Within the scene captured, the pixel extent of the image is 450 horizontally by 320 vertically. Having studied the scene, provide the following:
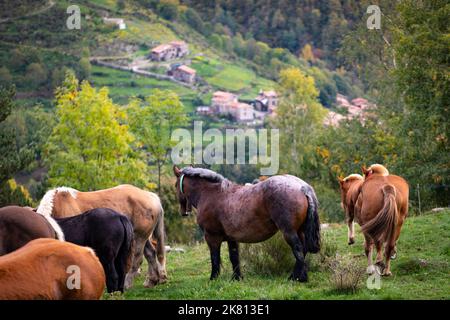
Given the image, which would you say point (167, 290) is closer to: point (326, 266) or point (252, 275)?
point (252, 275)

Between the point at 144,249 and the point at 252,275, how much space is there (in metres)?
2.41

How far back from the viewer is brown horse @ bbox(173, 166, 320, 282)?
11453mm

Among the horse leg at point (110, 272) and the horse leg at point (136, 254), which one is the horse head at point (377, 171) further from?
the horse leg at point (110, 272)

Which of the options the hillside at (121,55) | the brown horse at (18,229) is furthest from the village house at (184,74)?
the brown horse at (18,229)

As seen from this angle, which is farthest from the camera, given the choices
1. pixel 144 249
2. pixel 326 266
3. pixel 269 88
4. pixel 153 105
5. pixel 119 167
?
pixel 269 88

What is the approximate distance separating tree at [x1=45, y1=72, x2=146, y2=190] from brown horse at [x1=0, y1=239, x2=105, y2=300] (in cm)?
3082

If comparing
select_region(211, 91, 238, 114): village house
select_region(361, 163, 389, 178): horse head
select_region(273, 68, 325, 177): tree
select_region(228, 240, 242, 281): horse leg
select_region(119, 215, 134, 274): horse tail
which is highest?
select_region(361, 163, 389, 178): horse head

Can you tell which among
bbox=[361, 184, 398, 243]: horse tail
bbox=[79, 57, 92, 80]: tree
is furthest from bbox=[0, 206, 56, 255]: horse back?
bbox=[79, 57, 92, 80]: tree

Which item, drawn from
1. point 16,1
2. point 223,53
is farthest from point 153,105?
point 16,1

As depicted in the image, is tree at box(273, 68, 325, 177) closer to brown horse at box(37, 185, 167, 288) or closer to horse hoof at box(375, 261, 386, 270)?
brown horse at box(37, 185, 167, 288)

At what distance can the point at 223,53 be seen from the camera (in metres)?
175

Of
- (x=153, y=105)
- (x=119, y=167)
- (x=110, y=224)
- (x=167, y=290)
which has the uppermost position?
(x=110, y=224)

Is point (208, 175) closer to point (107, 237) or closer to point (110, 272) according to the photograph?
point (107, 237)

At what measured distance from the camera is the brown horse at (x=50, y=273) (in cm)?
776
